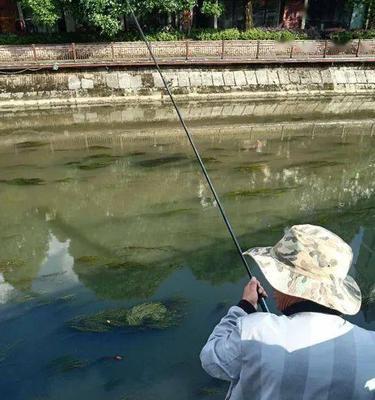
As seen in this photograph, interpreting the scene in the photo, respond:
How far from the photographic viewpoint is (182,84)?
15.1 metres

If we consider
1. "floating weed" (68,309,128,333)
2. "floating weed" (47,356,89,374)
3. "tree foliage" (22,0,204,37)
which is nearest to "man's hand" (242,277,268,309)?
"floating weed" (47,356,89,374)

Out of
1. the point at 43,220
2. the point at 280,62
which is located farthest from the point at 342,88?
the point at 43,220

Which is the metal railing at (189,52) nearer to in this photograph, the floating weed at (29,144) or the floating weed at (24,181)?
the floating weed at (29,144)

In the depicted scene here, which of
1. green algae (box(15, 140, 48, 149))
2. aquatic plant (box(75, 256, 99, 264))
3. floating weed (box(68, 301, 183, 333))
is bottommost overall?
green algae (box(15, 140, 48, 149))

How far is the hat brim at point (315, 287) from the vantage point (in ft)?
5.04

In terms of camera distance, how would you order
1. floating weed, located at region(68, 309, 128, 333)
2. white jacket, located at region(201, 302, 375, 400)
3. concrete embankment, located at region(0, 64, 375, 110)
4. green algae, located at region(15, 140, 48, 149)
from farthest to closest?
concrete embankment, located at region(0, 64, 375, 110), green algae, located at region(15, 140, 48, 149), floating weed, located at region(68, 309, 128, 333), white jacket, located at region(201, 302, 375, 400)

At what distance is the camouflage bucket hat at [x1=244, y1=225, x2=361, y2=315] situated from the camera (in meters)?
1.54

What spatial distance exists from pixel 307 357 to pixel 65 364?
3029mm

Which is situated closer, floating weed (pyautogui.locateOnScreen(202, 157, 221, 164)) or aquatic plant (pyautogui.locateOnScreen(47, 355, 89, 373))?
aquatic plant (pyautogui.locateOnScreen(47, 355, 89, 373))

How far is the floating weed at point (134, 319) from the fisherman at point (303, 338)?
2.77m

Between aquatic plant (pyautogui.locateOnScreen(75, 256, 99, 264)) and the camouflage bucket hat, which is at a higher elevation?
the camouflage bucket hat

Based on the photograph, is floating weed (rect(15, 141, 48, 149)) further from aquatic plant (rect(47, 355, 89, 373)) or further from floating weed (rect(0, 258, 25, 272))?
aquatic plant (rect(47, 355, 89, 373))

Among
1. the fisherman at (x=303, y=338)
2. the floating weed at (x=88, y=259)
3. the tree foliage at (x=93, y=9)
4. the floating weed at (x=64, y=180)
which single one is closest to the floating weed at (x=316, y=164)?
the floating weed at (x=64, y=180)

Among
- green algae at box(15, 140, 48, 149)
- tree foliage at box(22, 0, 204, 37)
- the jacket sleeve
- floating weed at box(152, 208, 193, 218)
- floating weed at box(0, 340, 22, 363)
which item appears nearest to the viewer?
the jacket sleeve
